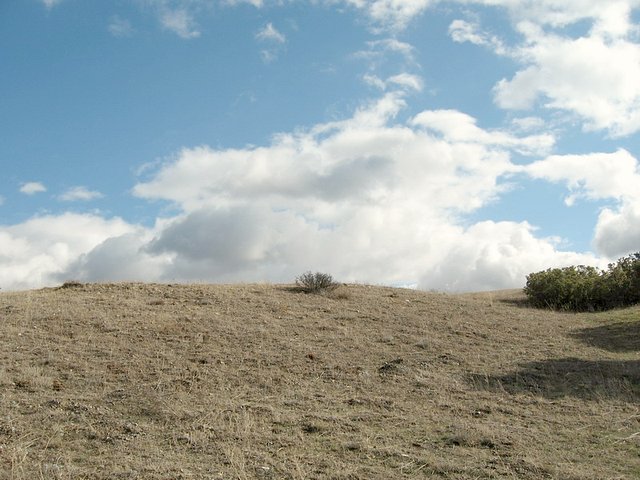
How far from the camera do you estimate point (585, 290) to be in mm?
21750

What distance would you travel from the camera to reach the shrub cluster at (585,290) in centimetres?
2147

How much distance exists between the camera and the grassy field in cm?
686

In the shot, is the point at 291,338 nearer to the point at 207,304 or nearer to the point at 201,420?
the point at 207,304

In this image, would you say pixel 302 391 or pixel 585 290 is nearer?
pixel 302 391

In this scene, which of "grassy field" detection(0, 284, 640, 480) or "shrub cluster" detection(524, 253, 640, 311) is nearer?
"grassy field" detection(0, 284, 640, 480)

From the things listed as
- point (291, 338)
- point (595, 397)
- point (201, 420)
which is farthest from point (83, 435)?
point (595, 397)

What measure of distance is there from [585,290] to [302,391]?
15165mm

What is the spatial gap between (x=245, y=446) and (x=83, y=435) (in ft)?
6.37

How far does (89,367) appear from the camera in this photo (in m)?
10.5

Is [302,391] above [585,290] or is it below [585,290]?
below

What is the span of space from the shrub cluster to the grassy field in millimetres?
4150

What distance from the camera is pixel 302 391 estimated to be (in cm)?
980

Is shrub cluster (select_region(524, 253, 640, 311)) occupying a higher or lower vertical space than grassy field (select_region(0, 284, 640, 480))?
Result: higher

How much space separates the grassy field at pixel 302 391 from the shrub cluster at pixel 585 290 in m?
4.15
